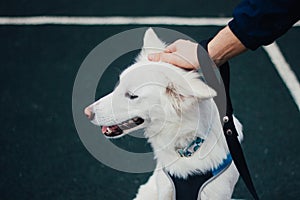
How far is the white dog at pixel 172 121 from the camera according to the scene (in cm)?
174

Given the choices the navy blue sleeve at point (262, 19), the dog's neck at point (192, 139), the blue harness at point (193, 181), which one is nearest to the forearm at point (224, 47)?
the navy blue sleeve at point (262, 19)

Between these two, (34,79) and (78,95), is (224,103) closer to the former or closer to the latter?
(78,95)

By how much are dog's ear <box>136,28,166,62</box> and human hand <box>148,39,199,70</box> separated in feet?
0.30

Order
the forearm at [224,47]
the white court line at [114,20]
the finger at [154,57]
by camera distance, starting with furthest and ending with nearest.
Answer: the white court line at [114,20] < the finger at [154,57] < the forearm at [224,47]

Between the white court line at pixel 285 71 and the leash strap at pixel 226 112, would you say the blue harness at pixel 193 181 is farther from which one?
the white court line at pixel 285 71

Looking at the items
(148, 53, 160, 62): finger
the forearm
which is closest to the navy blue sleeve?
the forearm

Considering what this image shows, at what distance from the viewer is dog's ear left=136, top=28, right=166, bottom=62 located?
1907mm

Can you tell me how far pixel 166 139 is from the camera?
1.93 meters

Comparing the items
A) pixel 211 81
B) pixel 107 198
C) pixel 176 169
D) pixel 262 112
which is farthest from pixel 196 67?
pixel 262 112

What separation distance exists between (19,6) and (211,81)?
2.44 m

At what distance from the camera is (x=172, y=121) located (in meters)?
1.84

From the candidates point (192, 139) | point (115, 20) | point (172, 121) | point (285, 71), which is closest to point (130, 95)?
point (172, 121)

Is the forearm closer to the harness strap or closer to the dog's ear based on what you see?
the dog's ear

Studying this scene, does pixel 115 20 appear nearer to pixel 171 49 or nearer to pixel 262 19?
pixel 171 49
